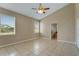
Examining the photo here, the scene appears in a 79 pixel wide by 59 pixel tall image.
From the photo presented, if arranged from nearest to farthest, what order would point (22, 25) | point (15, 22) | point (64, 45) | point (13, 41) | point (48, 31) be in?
point (48, 31), point (64, 45), point (13, 41), point (15, 22), point (22, 25)

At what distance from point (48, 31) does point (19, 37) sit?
6.79ft

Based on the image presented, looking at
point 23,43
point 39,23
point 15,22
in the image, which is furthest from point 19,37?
point 39,23

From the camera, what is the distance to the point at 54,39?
4.58m

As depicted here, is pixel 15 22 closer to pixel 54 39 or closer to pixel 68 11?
pixel 54 39

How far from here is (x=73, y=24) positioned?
14.1 feet

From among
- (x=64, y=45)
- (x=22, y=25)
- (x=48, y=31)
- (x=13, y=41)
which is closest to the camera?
(x=48, y=31)

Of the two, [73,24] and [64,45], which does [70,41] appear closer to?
[64,45]

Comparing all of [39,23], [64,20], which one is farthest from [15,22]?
[64,20]

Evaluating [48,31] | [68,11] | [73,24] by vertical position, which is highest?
[68,11]

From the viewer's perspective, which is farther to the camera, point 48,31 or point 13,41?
point 13,41

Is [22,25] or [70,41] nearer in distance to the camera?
[70,41]

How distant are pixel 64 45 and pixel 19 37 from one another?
255 centimetres

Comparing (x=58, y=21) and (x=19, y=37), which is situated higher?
(x=58, y=21)

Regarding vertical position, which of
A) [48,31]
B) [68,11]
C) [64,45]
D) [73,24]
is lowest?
[64,45]
